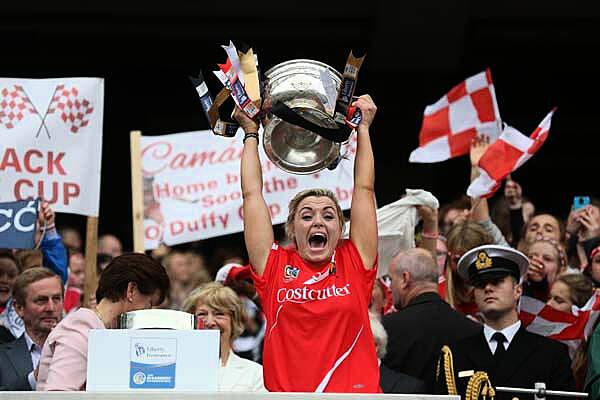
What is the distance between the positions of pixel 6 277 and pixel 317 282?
2.79 m

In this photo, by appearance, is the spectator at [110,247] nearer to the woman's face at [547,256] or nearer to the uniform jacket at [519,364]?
the woman's face at [547,256]

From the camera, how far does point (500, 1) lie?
571 inches

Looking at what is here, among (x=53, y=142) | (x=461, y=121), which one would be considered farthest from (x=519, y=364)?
(x=53, y=142)

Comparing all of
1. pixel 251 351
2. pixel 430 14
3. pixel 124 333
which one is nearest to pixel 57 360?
pixel 124 333

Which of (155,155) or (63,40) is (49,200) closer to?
(155,155)

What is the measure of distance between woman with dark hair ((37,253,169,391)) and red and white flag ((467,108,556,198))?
2.78m

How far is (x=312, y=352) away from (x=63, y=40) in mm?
8828

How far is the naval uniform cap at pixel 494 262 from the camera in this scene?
8.52 m

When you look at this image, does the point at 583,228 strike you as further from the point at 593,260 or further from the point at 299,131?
the point at 299,131

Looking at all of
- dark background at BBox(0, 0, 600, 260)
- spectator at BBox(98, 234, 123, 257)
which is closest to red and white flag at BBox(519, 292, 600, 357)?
spectator at BBox(98, 234, 123, 257)

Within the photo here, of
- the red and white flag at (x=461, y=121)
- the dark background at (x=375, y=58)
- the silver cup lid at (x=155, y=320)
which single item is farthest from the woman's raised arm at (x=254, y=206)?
the dark background at (x=375, y=58)

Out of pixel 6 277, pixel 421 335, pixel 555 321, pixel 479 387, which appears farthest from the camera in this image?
pixel 6 277

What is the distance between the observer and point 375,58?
15023 mm

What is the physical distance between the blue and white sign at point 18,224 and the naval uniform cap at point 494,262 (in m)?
2.54
